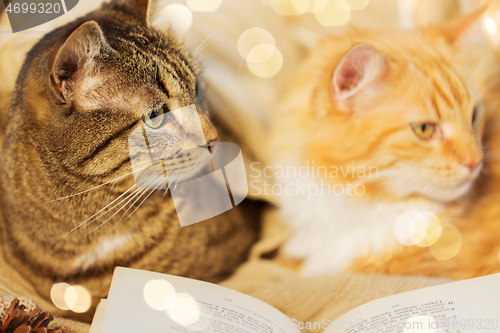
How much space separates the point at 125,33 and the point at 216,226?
19.5 inches

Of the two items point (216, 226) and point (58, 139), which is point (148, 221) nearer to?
point (216, 226)

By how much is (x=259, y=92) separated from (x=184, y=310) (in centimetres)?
53

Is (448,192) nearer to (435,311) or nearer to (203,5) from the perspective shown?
(435,311)

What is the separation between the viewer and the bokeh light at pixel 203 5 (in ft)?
2.71

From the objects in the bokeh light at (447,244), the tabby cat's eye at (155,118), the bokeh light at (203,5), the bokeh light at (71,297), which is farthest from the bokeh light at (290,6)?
the bokeh light at (71,297)

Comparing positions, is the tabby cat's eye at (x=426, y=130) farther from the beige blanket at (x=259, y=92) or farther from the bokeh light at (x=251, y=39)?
the bokeh light at (x=251, y=39)

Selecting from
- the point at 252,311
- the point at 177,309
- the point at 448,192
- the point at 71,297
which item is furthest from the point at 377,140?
the point at 71,297

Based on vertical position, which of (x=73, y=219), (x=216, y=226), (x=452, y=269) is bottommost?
(x=452, y=269)

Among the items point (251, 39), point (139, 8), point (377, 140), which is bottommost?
point (377, 140)

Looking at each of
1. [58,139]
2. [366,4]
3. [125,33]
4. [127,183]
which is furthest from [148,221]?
[366,4]

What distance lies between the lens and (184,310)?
2.31 feet

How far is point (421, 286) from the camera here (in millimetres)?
782

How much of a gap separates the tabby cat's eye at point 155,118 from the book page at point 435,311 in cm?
58

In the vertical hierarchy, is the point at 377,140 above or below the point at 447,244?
above
